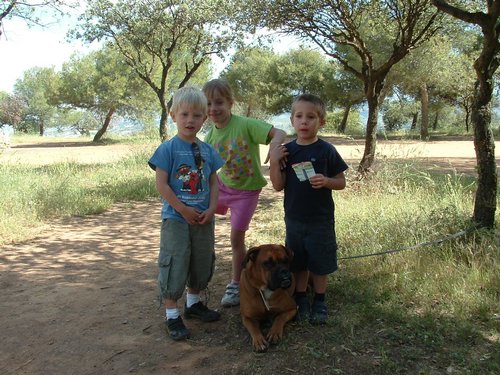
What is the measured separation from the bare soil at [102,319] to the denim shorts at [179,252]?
0.41m

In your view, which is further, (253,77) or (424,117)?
(253,77)

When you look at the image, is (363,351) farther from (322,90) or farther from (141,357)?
(322,90)

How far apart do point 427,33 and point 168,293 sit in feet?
28.0

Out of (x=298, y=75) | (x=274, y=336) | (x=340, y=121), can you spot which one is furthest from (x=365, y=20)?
(x=340, y=121)

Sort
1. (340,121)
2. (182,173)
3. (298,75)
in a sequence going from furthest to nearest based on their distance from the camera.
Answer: (340,121) < (298,75) < (182,173)

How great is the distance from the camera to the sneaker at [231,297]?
3732 millimetres

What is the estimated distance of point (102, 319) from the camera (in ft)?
12.1

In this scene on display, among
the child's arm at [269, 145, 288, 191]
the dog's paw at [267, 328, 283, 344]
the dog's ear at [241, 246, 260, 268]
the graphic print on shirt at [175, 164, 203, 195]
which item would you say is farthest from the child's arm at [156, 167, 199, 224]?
the dog's paw at [267, 328, 283, 344]

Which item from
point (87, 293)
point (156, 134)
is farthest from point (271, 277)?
point (156, 134)

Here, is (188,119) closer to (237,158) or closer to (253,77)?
(237,158)

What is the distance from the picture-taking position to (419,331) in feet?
9.81

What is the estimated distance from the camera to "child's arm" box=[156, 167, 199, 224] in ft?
10.0

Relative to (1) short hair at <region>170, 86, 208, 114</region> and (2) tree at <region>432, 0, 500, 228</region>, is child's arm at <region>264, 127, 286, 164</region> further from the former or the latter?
(2) tree at <region>432, 0, 500, 228</region>

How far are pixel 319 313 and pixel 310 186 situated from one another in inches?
36.5
